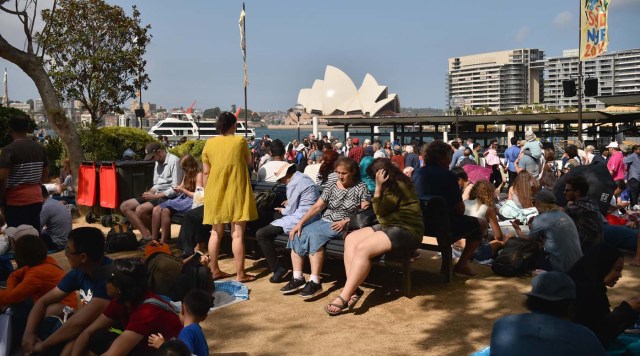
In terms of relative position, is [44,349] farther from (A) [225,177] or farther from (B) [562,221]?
(B) [562,221]

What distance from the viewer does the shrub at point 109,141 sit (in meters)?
14.0

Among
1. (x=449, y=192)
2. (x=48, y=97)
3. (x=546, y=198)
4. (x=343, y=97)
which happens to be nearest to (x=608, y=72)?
(x=343, y=97)

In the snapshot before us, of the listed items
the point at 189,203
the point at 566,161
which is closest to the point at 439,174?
the point at 189,203

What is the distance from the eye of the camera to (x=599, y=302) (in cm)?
362

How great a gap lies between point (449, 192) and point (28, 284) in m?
3.88

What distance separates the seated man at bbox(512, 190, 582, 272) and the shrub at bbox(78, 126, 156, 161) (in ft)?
35.6

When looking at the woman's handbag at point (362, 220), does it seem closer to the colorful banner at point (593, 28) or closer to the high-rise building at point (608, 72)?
the colorful banner at point (593, 28)

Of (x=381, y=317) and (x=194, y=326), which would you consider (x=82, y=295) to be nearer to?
(x=194, y=326)

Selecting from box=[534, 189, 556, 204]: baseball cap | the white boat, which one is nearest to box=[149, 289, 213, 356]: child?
box=[534, 189, 556, 204]: baseball cap

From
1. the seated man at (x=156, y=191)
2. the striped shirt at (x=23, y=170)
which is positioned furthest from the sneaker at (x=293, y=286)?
the seated man at (x=156, y=191)

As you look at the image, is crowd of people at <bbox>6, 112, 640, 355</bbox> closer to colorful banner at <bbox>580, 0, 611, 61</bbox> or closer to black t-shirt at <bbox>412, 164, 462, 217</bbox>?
black t-shirt at <bbox>412, 164, 462, 217</bbox>

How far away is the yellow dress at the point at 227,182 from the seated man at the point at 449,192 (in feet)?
5.81

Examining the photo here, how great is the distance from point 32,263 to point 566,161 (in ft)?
35.4

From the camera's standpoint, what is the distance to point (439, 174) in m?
6.22
